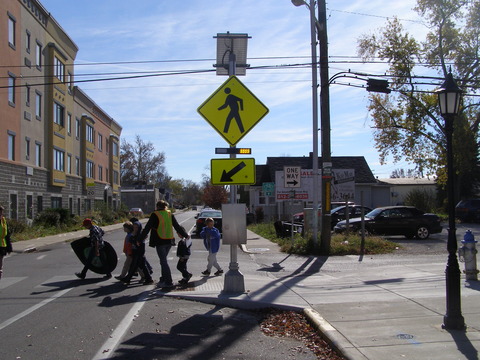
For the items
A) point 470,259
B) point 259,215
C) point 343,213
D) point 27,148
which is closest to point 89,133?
point 27,148

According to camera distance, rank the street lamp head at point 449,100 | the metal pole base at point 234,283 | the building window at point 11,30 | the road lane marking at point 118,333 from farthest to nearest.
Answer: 1. the building window at point 11,30
2. the metal pole base at point 234,283
3. the street lamp head at point 449,100
4. the road lane marking at point 118,333

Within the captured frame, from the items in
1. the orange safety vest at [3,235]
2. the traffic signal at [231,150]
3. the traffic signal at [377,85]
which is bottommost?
the orange safety vest at [3,235]

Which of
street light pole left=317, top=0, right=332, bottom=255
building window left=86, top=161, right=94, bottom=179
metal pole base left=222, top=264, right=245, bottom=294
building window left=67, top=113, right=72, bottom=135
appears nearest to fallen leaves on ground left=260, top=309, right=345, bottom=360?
metal pole base left=222, top=264, right=245, bottom=294

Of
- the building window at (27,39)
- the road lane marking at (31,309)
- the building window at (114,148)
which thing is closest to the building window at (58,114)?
the building window at (27,39)

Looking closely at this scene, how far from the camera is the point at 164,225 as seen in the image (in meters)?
9.29

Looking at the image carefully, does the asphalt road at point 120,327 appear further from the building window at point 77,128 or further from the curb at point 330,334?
the building window at point 77,128

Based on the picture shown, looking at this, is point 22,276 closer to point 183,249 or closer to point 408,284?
point 183,249

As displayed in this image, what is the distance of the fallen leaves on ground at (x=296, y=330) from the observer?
5453 mm

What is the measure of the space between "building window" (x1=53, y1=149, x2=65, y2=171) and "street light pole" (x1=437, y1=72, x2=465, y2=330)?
3157cm

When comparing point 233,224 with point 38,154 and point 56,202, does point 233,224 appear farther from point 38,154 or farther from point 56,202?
point 56,202

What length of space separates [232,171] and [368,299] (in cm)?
326

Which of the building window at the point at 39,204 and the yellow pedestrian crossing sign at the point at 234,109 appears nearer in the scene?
the yellow pedestrian crossing sign at the point at 234,109

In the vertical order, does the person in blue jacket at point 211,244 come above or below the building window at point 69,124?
below

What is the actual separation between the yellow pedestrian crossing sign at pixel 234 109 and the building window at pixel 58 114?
28590 millimetres
